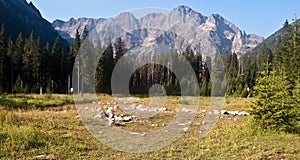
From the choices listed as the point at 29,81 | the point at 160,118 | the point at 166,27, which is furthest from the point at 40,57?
the point at 166,27

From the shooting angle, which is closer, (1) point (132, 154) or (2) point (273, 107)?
(1) point (132, 154)

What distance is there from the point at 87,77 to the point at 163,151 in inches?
2029

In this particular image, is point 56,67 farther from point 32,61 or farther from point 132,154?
point 132,154

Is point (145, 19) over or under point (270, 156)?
over

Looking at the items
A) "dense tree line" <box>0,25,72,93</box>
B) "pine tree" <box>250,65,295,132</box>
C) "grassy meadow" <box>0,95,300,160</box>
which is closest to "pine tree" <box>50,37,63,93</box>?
"dense tree line" <box>0,25,72,93</box>

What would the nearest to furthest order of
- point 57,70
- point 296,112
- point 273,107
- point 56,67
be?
point 273,107 → point 296,112 → point 56,67 → point 57,70

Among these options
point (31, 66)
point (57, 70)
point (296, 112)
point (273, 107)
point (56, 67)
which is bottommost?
point (296, 112)

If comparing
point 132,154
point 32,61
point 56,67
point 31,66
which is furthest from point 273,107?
point 56,67

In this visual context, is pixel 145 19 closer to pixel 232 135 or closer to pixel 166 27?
pixel 166 27

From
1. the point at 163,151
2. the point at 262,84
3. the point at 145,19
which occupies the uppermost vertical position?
the point at 145,19

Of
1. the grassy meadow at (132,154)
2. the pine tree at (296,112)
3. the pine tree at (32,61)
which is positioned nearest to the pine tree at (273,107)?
the pine tree at (296,112)

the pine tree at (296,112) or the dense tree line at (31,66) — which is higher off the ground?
the dense tree line at (31,66)

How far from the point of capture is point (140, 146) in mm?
13977

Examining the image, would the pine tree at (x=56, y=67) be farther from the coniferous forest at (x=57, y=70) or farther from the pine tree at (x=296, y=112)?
the pine tree at (x=296, y=112)
